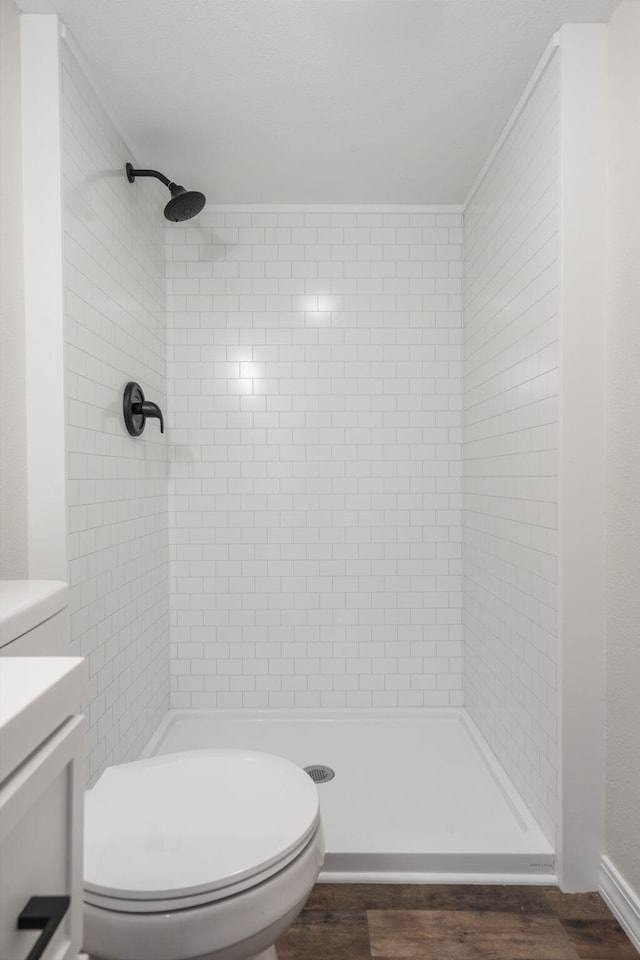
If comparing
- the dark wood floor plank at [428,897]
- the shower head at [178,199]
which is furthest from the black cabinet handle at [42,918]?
the shower head at [178,199]

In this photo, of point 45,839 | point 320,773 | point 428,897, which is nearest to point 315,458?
point 320,773

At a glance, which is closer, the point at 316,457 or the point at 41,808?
the point at 41,808

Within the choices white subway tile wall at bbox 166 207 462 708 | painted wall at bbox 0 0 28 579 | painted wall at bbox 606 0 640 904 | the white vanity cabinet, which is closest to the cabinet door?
the white vanity cabinet

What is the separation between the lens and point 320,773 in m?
2.36

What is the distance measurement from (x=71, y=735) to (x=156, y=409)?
1797 mm

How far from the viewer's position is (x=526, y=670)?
2.05 metres

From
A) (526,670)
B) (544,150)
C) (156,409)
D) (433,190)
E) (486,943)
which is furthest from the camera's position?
(433,190)

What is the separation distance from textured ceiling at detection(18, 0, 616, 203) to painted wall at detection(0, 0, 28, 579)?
20 cm

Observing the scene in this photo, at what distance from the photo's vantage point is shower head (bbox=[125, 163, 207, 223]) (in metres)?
2.20

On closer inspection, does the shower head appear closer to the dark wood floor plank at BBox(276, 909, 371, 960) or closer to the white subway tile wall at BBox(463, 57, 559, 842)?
the white subway tile wall at BBox(463, 57, 559, 842)

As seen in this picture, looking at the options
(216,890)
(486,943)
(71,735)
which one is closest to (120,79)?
(71,735)

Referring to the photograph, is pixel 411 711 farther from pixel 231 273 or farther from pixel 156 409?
pixel 231 273

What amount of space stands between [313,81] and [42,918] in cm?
221

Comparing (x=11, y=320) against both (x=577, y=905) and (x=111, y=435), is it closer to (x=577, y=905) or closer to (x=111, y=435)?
(x=111, y=435)
